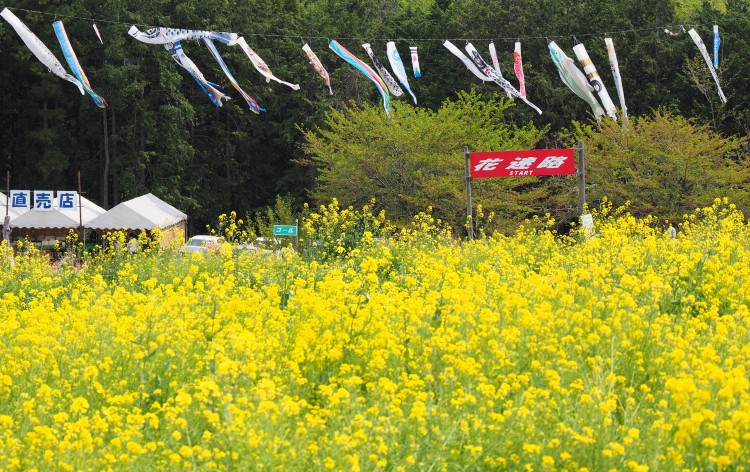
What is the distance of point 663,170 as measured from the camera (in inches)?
918

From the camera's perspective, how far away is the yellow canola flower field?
13.7 ft

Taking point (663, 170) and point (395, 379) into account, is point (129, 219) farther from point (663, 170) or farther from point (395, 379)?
point (395, 379)

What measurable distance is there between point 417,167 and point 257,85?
1683cm

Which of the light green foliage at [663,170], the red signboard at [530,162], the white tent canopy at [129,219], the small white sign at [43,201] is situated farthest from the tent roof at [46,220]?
the red signboard at [530,162]

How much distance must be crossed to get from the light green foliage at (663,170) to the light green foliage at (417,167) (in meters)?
1.79

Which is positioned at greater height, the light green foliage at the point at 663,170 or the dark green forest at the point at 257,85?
the dark green forest at the point at 257,85

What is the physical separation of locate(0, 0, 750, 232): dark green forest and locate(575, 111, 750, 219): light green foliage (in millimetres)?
10812

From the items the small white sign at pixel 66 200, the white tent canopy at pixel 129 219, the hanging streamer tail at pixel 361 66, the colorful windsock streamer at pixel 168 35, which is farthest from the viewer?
the small white sign at pixel 66 200

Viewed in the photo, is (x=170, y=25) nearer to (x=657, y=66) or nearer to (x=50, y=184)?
(x=50, y=184)

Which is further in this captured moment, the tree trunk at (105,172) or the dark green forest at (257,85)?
the tree trunk at (105,172)

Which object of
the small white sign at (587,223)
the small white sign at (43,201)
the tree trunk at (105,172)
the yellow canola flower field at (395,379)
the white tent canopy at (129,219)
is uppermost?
the tree trunk at (105,172)

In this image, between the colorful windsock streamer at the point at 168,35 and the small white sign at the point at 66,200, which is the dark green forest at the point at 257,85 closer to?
the small white sign at the point at 66,200

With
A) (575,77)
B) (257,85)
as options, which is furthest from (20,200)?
(257,85)

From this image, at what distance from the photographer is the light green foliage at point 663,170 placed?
2250 centimetres
